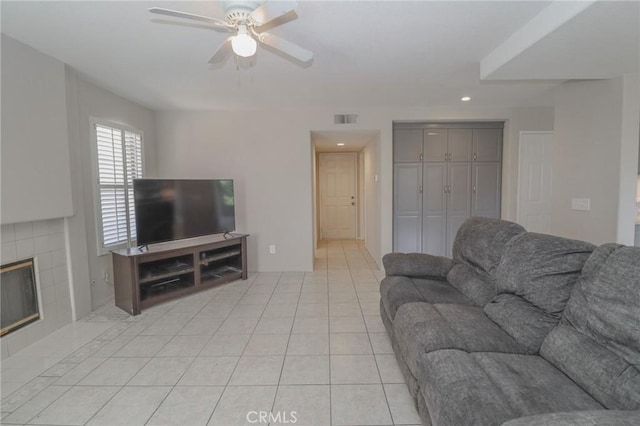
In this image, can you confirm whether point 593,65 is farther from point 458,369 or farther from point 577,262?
point 458,369

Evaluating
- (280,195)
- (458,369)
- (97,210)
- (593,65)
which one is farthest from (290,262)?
(593,65)

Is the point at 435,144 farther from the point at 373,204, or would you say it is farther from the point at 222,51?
the point at 222,51

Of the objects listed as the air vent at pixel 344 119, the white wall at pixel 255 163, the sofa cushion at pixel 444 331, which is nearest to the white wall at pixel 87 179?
the white wall at pixel 255 163

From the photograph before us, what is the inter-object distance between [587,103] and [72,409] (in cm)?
489

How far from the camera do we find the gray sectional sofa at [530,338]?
3.74 ft

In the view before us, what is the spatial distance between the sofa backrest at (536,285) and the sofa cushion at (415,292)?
383 millimetres

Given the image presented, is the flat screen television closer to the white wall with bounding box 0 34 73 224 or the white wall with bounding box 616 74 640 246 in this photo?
the white wall with bounding box 0 34 73 224

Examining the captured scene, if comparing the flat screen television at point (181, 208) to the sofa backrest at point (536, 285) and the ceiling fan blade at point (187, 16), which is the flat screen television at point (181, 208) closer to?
the ceiling fan blade at point (187, 16)

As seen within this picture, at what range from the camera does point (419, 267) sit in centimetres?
270

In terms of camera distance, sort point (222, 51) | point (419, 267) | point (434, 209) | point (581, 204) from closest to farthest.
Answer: point (222, 51) → point (419, 267) → point (581, 204) → point (434, 209)

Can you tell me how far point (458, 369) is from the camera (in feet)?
4.34

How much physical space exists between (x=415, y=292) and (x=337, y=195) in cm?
521

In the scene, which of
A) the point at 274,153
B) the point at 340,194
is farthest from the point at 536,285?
the point at 340,194

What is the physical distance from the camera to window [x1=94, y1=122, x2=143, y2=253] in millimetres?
3396
